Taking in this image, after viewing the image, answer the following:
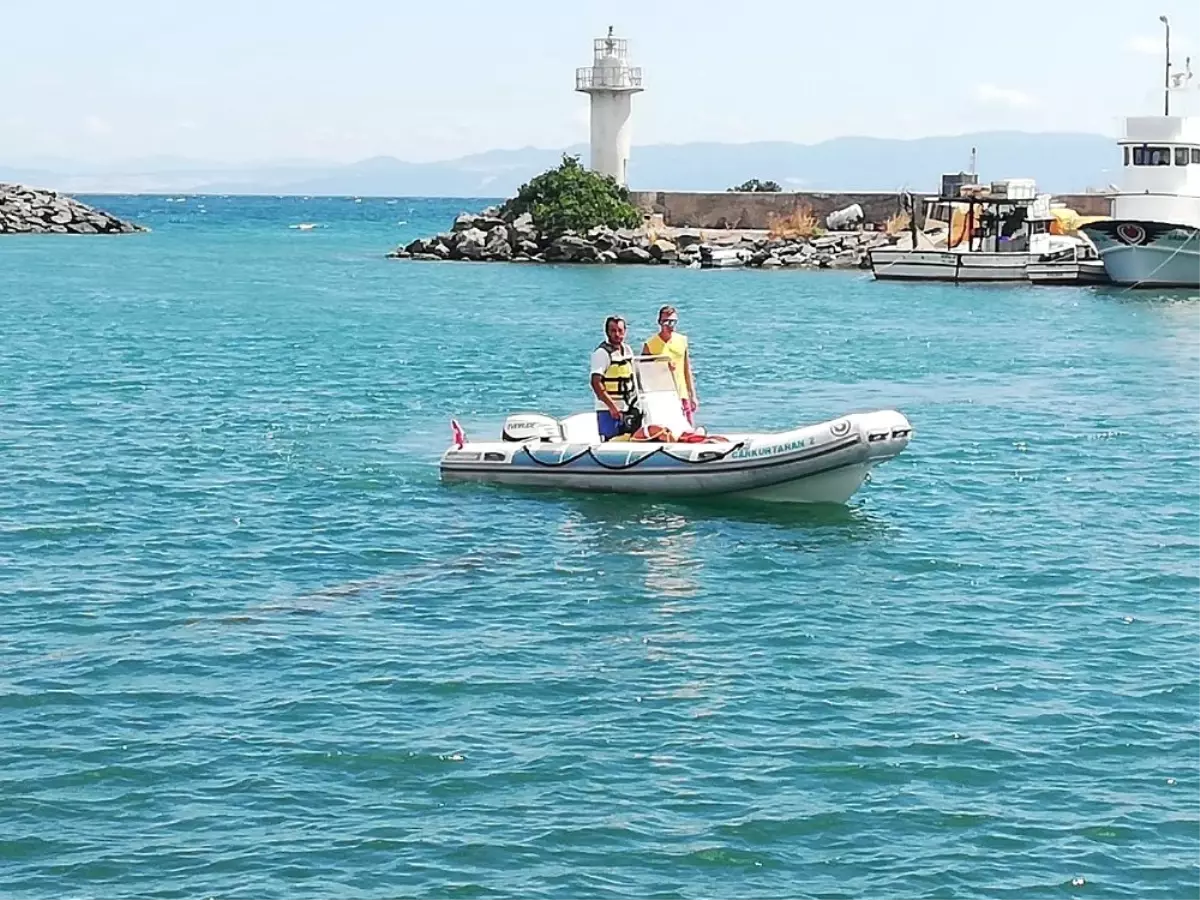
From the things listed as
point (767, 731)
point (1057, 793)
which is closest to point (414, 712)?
point (767, 731)

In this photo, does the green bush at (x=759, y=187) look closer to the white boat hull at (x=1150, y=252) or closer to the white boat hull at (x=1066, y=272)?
the white boat hull at (x=1066, y=272)

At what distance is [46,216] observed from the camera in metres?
103

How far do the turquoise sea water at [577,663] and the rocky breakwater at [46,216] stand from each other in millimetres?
72196

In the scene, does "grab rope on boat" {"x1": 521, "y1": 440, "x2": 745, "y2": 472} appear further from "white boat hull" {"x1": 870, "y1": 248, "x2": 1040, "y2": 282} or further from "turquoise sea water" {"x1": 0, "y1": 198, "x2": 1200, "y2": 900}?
"white boat hull" {"x1": 870, "y1": 248, "x2": 1040, "y2": 282}

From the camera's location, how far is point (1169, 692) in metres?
14.5

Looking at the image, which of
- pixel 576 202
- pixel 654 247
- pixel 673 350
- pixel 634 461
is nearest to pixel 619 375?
pixel 673 350

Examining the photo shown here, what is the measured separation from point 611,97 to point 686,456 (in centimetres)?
5471

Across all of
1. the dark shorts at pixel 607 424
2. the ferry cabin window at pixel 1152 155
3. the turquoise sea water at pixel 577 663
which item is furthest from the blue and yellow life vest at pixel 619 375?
the ferry cabin window at pixel 1152 155

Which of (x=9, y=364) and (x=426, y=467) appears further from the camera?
(x=9, y=364)

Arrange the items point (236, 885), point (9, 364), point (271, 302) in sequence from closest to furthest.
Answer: point (236, 885) → point (9, 364) → point (271, 302)

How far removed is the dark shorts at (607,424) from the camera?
2169 centimetres

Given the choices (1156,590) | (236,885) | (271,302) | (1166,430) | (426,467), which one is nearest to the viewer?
(236,885)

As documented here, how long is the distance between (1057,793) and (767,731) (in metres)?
2.16

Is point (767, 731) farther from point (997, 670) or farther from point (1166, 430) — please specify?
point (1166, 430)
